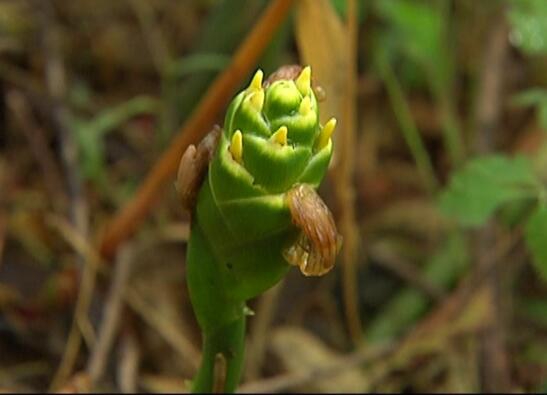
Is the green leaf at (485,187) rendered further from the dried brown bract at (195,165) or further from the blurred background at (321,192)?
the dried brown bract at (195,165)

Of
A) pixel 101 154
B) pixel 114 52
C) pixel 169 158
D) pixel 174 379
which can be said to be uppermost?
pixel 114 52

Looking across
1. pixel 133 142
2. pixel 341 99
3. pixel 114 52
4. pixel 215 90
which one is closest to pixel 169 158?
pixel 215 90

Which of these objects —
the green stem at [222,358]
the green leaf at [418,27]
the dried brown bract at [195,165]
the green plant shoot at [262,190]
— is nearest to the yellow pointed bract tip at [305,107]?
the green plant shoot at [262,190]

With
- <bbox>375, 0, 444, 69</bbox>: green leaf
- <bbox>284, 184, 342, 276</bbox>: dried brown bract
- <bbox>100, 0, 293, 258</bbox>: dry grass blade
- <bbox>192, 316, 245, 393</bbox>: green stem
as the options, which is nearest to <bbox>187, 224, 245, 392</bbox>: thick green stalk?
<bbox>192, 316, 245, 393</bbox>: green stem

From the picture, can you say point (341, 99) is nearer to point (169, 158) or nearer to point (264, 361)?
point (169, 158)

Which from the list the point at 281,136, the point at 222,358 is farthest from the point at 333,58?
the point at 281,136

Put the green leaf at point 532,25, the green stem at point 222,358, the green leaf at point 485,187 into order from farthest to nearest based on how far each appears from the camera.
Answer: the green leaf at point 532,25
the green leaf at point 485,187
the green stem at point 222,358

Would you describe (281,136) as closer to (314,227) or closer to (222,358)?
(314,227)
